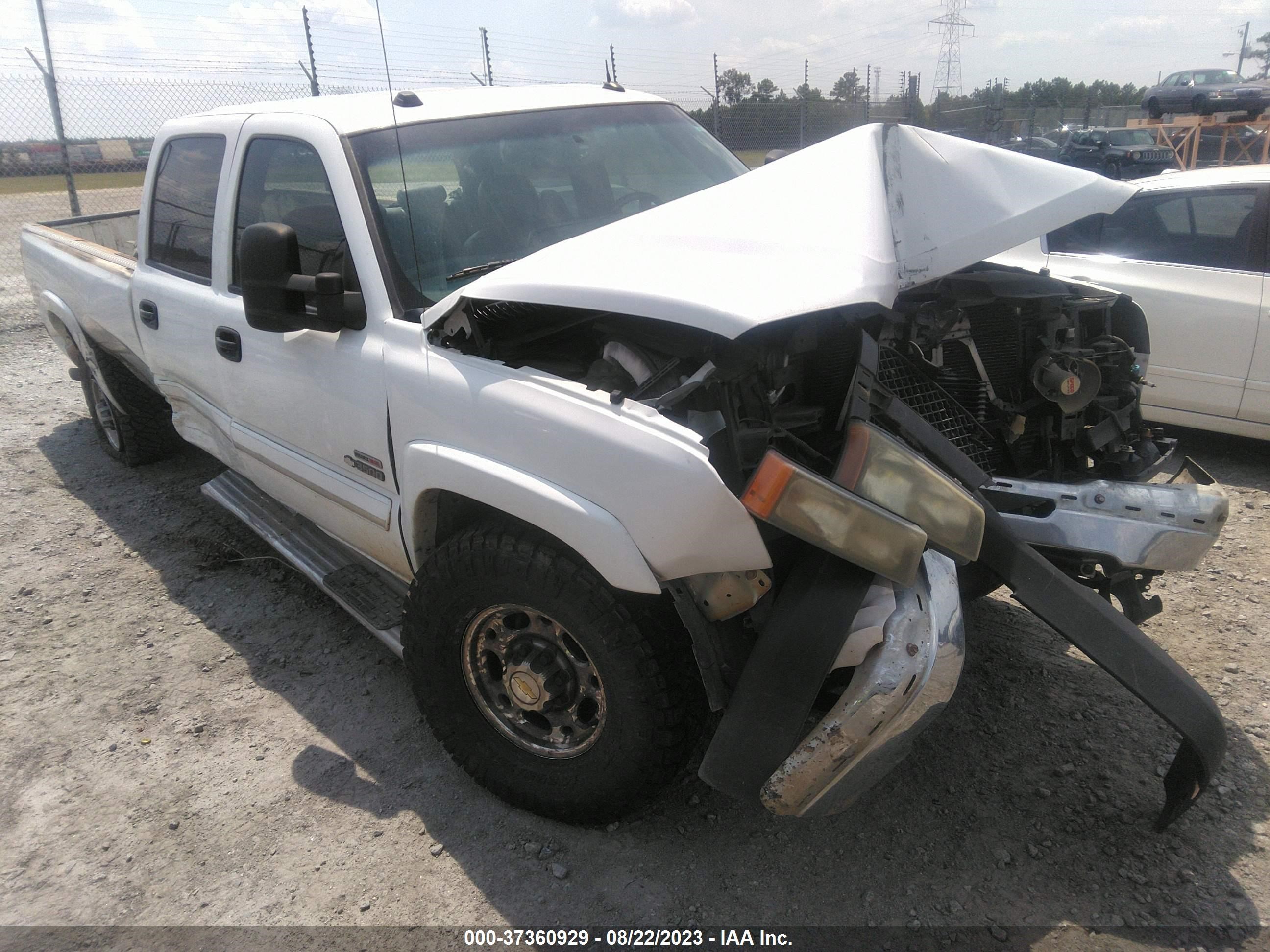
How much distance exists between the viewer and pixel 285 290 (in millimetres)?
2664

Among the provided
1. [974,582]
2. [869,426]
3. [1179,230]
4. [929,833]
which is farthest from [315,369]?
[1179,230]

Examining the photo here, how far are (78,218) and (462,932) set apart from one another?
5620 mm

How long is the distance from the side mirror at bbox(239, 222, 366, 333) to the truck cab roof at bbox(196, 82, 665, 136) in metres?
0.60

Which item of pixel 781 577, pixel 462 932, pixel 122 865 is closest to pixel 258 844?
pixel 122 865

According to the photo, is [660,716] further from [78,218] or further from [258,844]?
[78,218]

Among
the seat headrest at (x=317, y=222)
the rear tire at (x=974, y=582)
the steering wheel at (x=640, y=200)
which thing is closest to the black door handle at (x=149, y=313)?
the seat headrest at (x=317, y=222)

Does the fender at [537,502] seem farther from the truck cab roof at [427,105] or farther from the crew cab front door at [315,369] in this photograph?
the truck cab roof at [427,105]

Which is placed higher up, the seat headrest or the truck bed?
the seat headrest

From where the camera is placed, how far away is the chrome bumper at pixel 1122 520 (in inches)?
94.5

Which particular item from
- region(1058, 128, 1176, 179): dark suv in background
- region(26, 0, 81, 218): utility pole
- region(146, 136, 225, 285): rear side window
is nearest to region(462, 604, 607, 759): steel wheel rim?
region(146, 136, 225, 285): rear side window

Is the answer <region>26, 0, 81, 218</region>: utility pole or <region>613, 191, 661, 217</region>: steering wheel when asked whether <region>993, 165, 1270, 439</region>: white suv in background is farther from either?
<region>26, 0, 81, 218</region>: utility pole

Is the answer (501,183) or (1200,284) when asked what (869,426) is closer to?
(501,183)

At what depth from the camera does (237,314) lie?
330cm

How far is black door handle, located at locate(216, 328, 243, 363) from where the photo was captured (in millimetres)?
3287
